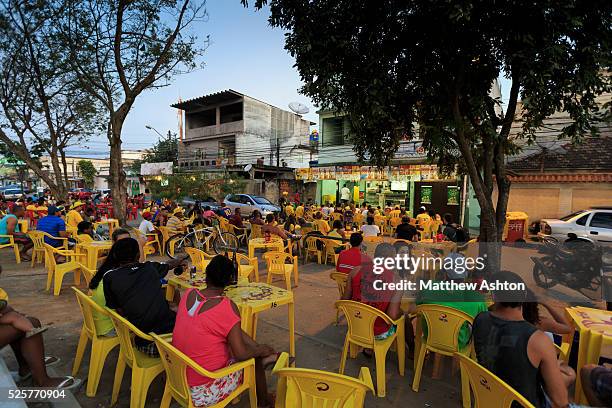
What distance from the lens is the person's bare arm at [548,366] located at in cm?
207

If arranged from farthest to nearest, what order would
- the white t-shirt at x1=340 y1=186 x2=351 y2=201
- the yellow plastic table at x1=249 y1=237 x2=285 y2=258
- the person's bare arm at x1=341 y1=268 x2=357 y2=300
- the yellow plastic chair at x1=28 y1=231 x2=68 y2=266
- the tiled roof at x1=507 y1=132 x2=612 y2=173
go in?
the white t-shirt at x1=340 y1=186 x2=351 y2=201, the tiled roof at x1=507 y1=132 x2=612 y2=173, the yellow plastic chair at x1=28 y1=231 x2=68 y2=266, the yellow plastic table at x1=249 y1=237 x2=285 y2=258, the person's bare arm at x1=341 y1=268 x2=357 y2=300

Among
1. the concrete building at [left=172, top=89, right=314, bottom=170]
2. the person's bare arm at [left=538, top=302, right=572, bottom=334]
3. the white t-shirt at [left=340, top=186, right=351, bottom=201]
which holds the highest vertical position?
the concrete building at [left=172, top=89, right=314, bottom=170]

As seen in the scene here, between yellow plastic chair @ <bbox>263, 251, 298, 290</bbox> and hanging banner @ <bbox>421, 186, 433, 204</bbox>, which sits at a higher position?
hanging banner @ <bbox>421, 186, 433, 204</bbox>

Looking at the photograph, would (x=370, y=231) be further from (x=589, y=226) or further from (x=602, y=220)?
(x=602, y=220)

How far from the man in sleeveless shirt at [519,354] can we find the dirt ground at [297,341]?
3.28 ft

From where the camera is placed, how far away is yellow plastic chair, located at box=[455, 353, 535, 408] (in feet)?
6.10

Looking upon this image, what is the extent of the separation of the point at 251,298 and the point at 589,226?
11.1 m

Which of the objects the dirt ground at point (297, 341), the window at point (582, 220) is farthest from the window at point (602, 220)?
the dirt ground at point (297, 341)

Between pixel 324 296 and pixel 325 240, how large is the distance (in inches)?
105

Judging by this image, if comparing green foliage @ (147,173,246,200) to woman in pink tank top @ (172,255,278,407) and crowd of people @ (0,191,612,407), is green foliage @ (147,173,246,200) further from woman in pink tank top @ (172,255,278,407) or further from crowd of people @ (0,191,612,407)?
woman in pink tank top @ (172,255,278,407)

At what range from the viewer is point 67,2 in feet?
30.0

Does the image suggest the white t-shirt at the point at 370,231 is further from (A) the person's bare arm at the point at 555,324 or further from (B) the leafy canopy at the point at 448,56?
(A) the person's bare arm at the point at 555,324

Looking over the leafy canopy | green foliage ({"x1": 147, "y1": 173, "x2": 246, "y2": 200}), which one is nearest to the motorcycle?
the leafy canopy

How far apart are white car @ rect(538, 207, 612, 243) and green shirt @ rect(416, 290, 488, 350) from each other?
8256 mm
